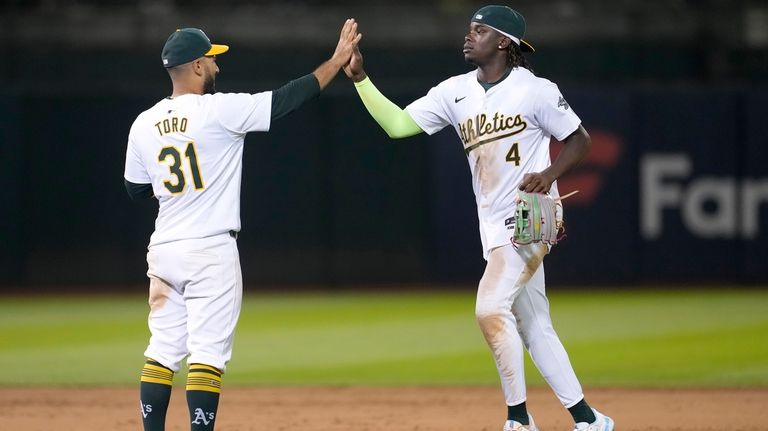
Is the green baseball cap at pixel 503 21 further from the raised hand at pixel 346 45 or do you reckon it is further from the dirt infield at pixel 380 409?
the dirt infield at pixel 380 409

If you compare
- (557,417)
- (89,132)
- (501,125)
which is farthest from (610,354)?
(89,132)

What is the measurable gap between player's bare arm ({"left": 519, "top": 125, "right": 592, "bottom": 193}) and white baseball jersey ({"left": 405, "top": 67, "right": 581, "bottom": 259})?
62mm

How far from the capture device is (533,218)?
5832 millimetres

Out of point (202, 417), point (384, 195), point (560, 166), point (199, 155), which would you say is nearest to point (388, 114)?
point (560, 166)

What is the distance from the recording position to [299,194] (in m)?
15.6

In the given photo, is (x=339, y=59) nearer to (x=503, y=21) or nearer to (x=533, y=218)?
(x=503, y=21)

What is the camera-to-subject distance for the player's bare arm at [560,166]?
19.4 ft

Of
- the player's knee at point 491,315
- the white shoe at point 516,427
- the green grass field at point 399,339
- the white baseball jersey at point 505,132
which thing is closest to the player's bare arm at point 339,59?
the white baseball jersey at point 505,132

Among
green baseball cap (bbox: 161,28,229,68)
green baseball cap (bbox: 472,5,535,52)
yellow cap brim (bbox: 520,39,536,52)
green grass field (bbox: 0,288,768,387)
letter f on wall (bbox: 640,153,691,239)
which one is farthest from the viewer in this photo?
letter f on wall (bbox: 640,153,691,239)

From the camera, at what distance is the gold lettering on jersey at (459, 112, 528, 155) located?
19.7 ft

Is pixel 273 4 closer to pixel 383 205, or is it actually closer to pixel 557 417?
pixel 383 205

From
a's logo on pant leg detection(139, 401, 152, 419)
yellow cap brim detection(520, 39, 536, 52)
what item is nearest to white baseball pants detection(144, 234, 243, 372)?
a's logo on pant leg detection(139, 401, 152, 419)

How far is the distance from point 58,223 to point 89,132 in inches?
48.9

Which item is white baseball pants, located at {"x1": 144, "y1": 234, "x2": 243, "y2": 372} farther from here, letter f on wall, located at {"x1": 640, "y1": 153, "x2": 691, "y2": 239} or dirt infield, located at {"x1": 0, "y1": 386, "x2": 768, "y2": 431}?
letter f on wall, located at {"x1": 640, "y1": 153, "x2": 691, "y2": 239}
